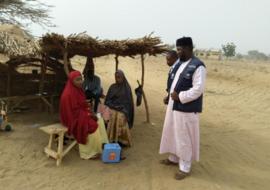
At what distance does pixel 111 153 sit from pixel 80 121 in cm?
75

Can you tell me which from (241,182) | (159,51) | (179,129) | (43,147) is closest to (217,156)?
(241,182)

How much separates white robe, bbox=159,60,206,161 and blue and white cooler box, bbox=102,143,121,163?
1.00 m

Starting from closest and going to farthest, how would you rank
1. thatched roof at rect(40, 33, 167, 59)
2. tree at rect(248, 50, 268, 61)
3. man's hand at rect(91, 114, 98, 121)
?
man's hand at rect(91, 114, 98, 121) < thatched roof at rect(40, 33, 167, 59) < tree at rect(248, 50, 268, 61)

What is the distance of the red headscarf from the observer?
6.84 metres

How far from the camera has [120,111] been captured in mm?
7797

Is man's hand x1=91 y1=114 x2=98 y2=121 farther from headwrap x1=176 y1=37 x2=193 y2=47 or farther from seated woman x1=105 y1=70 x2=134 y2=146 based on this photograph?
headwrap x1=176 y1=37 x2=193 y2=47

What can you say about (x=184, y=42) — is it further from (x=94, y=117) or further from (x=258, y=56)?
(x=258, y=56)

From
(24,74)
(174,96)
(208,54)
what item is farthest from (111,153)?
(208,54)

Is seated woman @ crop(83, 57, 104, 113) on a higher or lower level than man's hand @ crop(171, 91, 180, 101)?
lower

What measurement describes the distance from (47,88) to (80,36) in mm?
3246

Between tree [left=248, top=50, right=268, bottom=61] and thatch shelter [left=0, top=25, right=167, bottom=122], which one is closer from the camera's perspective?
thatch shelter [left=0, top=25, right=167, bottom=122]

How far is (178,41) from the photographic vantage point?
19.4 feet

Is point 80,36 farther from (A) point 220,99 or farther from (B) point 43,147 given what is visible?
(A) point 220,99

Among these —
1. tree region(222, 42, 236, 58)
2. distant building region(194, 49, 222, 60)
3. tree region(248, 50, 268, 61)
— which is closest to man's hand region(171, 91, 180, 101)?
distant building region(194, 49, 222, 60)
